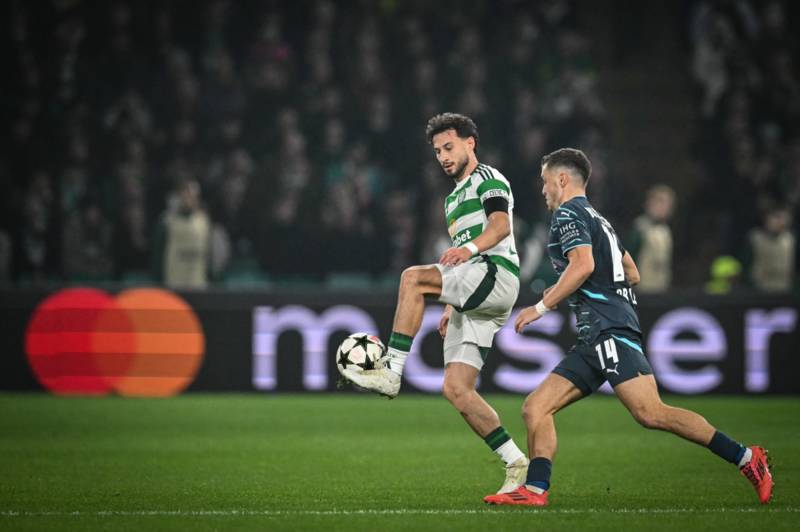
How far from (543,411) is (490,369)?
7558mm

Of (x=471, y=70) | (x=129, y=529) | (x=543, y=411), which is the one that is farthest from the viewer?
(x=471, y=70)

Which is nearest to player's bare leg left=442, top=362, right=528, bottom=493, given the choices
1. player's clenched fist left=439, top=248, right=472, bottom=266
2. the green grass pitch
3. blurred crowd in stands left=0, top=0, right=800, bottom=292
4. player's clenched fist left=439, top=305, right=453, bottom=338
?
the green grass pitch

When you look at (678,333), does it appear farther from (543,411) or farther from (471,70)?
(543,411)

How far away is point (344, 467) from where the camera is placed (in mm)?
9344

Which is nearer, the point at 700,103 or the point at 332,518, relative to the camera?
the point at 332,518

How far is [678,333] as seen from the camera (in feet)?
48.3

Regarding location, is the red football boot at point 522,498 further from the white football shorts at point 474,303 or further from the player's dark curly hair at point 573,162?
the player's dark curly hair at point 573,162

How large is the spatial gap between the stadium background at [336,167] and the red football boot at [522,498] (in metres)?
7.28

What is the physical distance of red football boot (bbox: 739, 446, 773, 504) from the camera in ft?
23.5

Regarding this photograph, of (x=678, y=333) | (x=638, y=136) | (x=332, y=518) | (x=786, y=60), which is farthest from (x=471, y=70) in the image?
(x=332, y=518)

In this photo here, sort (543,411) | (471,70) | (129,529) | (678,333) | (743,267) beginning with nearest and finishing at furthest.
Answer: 1. (129,529)
2. (543,411)
3. (678,333)
4. (743,267)
5. (471,70)

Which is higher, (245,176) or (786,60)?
(786,60)

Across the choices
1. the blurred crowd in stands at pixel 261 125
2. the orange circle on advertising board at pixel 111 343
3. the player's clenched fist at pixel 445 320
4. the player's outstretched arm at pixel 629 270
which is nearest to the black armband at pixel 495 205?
the player's clenched fist at pixel 445 320

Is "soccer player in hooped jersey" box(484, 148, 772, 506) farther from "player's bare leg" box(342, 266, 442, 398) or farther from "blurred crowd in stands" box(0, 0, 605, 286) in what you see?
"blurred crowd in stands" box(0, 0, 605, 286)
